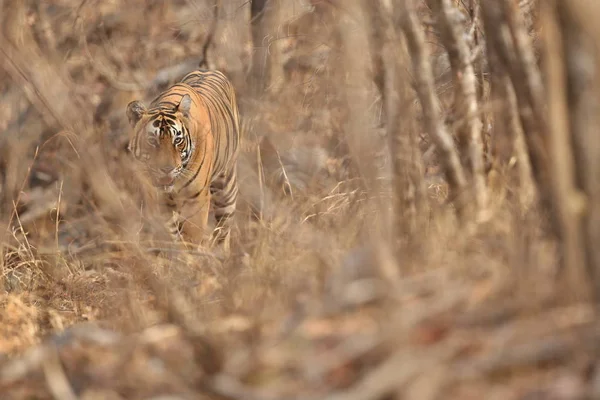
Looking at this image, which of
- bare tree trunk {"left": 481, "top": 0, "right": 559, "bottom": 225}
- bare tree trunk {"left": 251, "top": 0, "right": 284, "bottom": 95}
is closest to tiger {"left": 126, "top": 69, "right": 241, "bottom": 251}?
bare tree trunk {"left": 251, "top": 0, "right": 284, "bottom": 95}

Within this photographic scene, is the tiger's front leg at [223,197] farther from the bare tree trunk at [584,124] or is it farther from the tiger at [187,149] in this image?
the bare tree trunk at [584,124]

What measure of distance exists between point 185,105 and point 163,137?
32 centimetres

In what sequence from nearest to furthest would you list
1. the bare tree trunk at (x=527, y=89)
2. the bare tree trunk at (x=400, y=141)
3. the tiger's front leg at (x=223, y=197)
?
the bare tree trunk at (x=527, y=89) < the bare tree trunk at (x=400, y=141) < the tiger's front leg at (x=223, y=197)

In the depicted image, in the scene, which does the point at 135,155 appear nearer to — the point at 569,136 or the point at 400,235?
the point at 400,235

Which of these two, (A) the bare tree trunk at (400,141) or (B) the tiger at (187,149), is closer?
(A) the bare tree trunk at (400,141)

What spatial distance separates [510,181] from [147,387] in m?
1.74

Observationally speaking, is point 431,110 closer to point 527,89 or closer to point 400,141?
point 400,141

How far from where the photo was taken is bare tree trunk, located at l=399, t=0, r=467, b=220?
12.7ft

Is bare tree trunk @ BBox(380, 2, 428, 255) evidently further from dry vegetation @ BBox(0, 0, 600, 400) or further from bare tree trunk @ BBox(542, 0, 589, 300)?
bare tree trunk @ BBox(542, 0, 589, 300)

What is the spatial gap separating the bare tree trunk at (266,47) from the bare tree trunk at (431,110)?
321cm

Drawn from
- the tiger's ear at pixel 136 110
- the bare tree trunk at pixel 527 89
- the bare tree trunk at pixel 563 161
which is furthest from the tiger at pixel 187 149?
the bare tree trunk at pixel 563 161

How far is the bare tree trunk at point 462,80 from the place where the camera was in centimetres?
405

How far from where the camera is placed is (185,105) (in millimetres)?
8273

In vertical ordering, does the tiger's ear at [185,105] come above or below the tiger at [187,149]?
above
